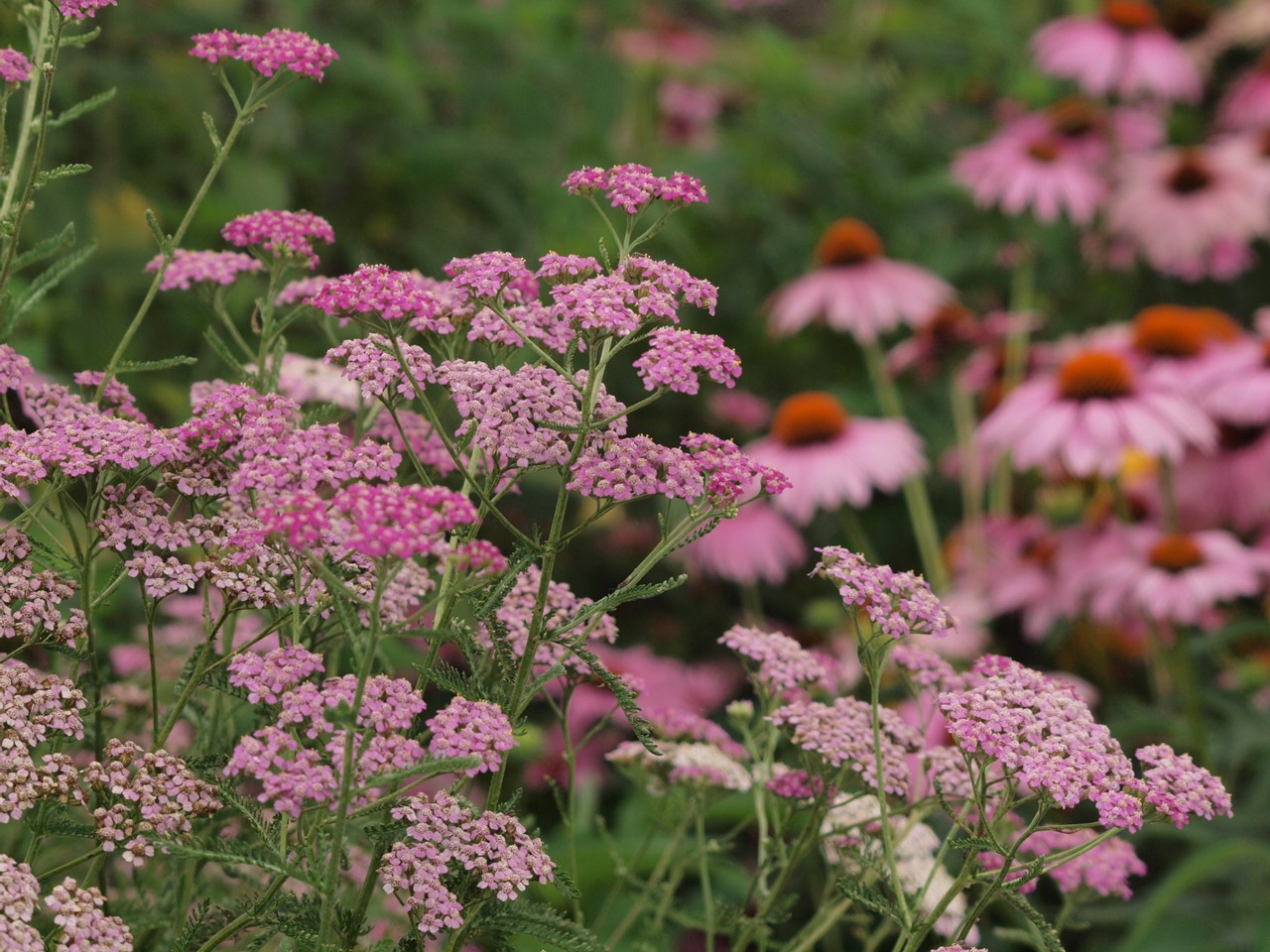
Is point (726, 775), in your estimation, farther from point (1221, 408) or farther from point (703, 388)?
point (703, 388)

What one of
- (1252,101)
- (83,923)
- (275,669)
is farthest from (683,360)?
(1252,101)

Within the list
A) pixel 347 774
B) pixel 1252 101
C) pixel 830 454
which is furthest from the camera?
pixel 1252 101

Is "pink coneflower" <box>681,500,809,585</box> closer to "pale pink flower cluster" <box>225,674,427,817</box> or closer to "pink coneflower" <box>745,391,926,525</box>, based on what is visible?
"pink coneflower" <box>745,391,926,525</box>

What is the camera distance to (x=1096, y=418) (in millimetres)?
1562

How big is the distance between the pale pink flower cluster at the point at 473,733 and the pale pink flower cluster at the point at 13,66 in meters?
0.36

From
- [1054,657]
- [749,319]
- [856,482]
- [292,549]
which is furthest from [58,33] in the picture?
[749,319]

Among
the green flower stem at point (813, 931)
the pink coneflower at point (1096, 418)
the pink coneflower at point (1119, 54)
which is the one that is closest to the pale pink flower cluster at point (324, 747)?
the green flower stem at point (813, 931)

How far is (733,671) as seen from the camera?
1.91 metres

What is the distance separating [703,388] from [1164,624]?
0.76 meters

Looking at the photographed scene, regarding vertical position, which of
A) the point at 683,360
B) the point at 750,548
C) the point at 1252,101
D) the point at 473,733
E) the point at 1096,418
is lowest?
the point at 750,548

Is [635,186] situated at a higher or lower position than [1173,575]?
higher

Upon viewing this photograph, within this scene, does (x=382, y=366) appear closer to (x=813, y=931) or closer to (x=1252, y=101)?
(x=813, y=931)

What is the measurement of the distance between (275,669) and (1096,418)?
117 cm

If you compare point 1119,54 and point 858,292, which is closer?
point 858,292
